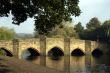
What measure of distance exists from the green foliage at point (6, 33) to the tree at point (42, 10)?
2266 inches

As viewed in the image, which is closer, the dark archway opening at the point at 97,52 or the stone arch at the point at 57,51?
the stone arch at the point at 57,51

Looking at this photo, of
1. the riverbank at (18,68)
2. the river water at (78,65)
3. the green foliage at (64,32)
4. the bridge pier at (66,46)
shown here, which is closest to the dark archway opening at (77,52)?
the bridge pier at (66,46)

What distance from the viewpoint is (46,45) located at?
80562 mm

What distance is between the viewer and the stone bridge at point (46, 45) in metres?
75.1

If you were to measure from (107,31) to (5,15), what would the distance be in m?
72.4

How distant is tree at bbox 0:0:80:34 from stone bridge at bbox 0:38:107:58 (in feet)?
155

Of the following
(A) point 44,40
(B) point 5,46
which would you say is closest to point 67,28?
(A) point 44,40

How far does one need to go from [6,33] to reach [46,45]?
1054cm

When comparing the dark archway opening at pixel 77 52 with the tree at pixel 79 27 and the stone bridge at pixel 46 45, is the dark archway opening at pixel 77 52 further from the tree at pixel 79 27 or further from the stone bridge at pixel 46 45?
the tree at pixel 79 27

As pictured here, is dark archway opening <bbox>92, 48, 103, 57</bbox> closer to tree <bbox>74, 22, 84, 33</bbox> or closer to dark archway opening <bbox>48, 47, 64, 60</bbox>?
dark archway opening <bbox>48, 47, 64, 60</bbox>

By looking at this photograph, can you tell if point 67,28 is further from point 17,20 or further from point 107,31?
point 17,20

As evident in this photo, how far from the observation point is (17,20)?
26406mm

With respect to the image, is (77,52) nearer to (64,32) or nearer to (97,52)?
(97,52)

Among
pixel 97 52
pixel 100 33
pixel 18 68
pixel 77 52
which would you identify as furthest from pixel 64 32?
pixel 18 68
